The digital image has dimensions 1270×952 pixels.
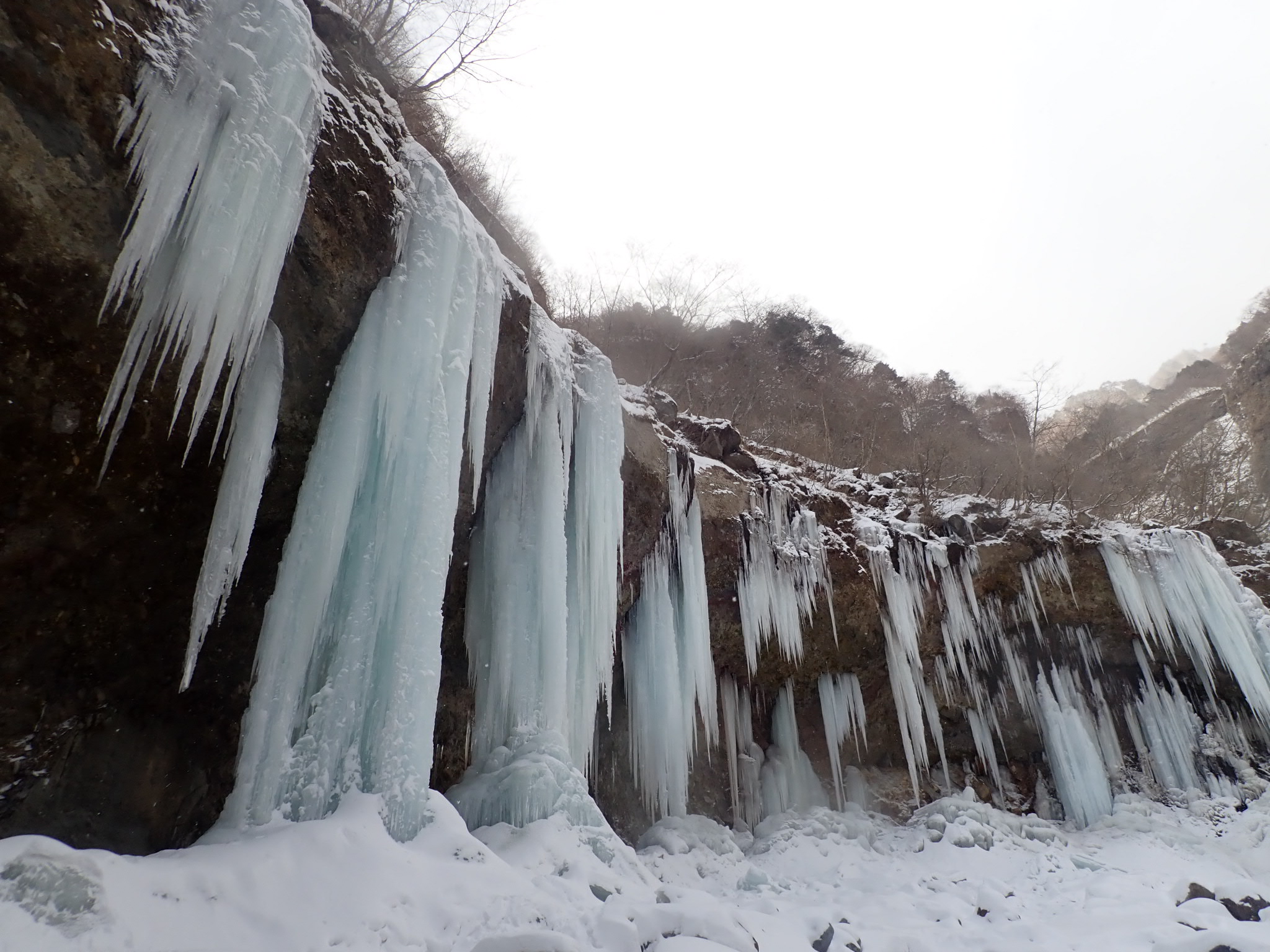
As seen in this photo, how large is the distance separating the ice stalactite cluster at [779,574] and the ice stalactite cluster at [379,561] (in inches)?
185

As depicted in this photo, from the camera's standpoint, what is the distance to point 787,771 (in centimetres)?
847

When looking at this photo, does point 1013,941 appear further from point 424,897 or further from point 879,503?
point 879,503

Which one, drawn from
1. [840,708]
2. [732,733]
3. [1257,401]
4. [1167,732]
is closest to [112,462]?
[732,733]

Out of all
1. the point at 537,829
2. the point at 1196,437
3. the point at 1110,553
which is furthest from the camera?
→ the point at 1196,437

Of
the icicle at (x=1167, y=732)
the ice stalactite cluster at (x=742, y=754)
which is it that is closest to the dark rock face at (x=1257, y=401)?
the icicle at (x=1167, y=732)

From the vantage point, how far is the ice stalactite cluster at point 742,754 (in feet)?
26.4

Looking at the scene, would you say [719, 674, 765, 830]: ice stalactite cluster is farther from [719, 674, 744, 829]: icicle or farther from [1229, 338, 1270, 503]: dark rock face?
[1229, 338, 1270, 503]: dark rock face

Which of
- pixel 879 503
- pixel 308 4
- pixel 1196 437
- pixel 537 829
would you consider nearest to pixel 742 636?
pixel 879 503

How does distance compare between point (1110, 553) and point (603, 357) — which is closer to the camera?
point (603, 357)

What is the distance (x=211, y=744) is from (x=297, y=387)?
7.32 feet

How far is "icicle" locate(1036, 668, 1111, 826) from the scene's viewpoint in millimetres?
8734

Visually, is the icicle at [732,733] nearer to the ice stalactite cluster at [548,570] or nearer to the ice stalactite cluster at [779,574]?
the ice stalactite cluster at [779,574]

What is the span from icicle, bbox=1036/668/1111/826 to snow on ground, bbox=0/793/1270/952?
38cm

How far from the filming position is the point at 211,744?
3828mm
